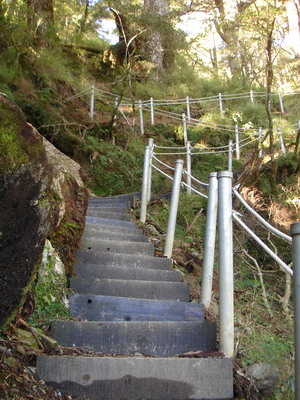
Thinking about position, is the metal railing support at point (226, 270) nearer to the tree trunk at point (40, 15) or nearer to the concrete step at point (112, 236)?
the concrete step at point (112, 236)

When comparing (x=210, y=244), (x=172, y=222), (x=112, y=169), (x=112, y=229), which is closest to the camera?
(x=210, y=244)

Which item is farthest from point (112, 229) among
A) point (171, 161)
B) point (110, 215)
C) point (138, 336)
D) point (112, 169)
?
point (171, 161)

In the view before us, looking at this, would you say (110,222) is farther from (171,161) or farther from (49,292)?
(171,161)

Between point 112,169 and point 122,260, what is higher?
point 112,169

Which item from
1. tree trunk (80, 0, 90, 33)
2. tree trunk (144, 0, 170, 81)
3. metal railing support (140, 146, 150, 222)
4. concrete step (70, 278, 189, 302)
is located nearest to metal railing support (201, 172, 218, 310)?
concrete step (70, 278, 189, 302)

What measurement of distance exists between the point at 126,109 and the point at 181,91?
117 inches

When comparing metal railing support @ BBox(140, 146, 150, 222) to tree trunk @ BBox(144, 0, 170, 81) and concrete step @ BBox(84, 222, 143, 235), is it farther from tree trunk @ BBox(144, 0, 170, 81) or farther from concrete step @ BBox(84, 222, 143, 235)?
tree trunk @ BBox(144, 0, 170, 81)

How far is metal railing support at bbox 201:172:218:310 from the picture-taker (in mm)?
3363

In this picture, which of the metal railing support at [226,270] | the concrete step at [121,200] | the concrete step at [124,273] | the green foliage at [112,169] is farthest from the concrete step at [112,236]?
the green foliage at [112,169]

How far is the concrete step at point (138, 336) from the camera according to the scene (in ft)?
9.39

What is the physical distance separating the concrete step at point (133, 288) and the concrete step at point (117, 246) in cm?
76

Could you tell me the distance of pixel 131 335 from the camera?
295 cm

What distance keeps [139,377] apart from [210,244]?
1.31 m

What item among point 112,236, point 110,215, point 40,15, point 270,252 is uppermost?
point 40,15
